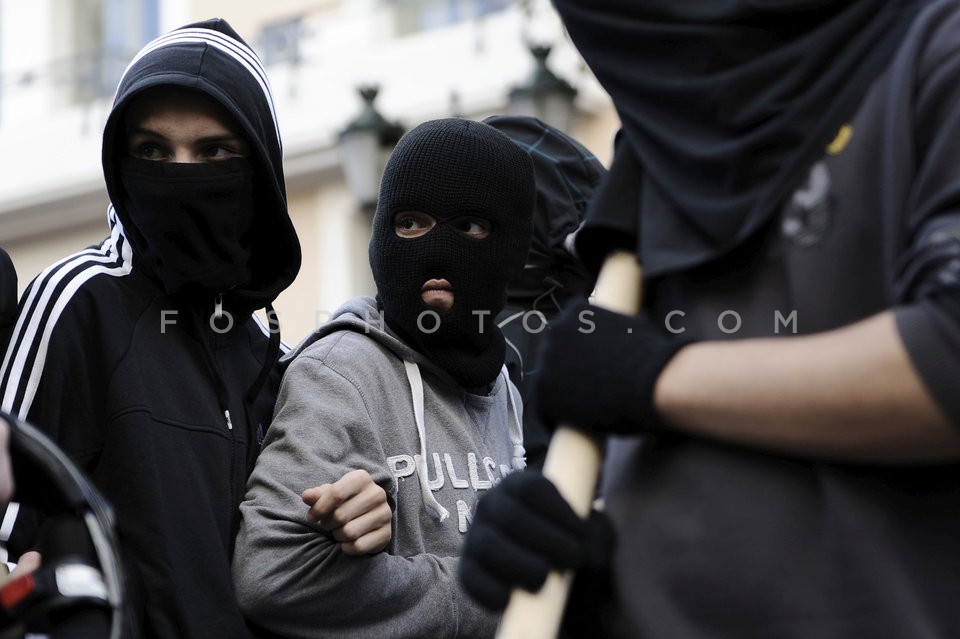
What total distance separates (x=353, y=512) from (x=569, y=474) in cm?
110

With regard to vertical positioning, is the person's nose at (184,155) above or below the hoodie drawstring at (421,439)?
above

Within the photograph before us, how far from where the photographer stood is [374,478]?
11.2 ft

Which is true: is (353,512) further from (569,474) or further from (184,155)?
(569,474)

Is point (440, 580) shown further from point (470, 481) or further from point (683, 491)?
point (683, 491)

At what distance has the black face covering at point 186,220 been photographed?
142 inches

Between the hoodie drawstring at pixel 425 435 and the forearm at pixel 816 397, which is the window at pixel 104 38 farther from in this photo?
the forearm at pixel 816 397

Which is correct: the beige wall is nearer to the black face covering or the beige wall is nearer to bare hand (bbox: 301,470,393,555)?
the black face covering

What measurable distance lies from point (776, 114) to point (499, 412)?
1881mm

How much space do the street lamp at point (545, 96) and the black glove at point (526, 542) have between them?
676 centimetres

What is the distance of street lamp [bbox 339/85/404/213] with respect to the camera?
31.1ft

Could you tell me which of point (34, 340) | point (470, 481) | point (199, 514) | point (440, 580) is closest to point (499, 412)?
point (470, 481)

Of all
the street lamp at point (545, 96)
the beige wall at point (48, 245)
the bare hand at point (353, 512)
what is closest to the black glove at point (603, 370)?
the bare hand at point (353, 512)

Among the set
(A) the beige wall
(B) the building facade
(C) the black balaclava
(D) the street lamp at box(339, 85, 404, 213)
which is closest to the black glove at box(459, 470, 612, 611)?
(C) the black balaclava

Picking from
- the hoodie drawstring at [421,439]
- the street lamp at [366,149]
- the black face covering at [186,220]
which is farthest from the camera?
the street lamp at [366,149]
